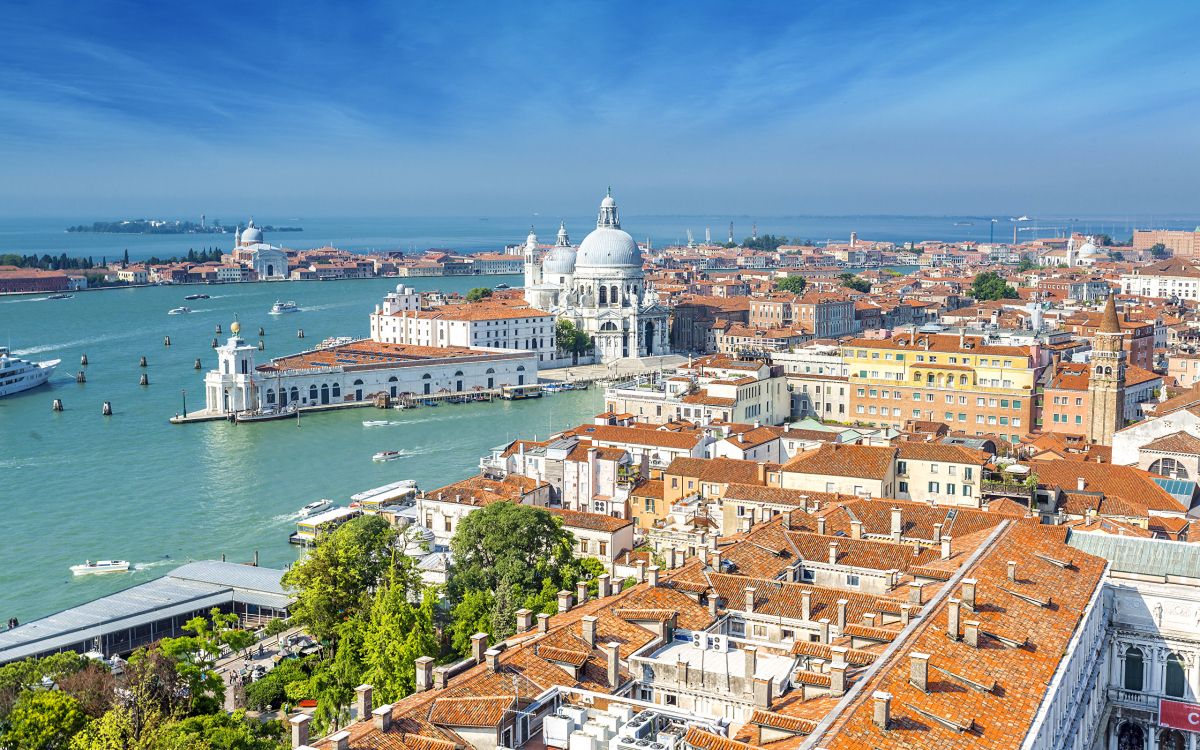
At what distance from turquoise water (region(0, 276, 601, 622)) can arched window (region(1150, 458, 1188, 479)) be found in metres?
11.3

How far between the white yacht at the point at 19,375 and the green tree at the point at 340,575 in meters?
25.0

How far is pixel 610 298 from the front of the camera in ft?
152

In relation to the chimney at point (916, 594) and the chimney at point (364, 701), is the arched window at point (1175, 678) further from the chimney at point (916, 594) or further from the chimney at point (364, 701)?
the chimney at point (364, 701)

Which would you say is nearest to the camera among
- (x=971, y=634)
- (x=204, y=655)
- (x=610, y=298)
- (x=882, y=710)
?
(x=882, y=710)

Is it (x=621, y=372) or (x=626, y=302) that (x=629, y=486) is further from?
(x=626, y=302)

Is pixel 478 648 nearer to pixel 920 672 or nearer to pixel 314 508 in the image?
pixel 920 672

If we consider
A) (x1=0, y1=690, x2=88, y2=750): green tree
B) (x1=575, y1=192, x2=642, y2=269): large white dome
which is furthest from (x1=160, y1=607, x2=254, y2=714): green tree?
(x1=575, y1=192, x2=642, y2=269): large white dome

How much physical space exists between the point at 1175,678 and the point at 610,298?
124 feet

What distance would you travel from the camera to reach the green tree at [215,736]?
7204 millimetres

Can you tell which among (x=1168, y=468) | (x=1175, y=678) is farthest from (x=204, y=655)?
(x=1168, y=468)

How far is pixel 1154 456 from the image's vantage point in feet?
51.7

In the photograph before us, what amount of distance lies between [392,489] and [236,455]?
6.82 meters

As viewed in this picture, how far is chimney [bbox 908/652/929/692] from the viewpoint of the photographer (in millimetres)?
6480

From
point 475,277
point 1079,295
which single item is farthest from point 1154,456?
point 475,277
